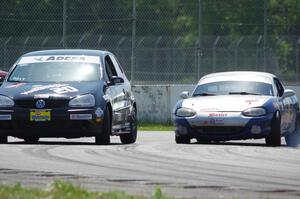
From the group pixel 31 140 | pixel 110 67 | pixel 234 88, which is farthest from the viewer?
pixel 234 88

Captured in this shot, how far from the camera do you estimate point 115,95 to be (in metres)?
17.2

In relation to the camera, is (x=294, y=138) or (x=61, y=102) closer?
(x=61, y=102)

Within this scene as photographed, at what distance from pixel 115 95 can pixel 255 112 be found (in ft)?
6.87

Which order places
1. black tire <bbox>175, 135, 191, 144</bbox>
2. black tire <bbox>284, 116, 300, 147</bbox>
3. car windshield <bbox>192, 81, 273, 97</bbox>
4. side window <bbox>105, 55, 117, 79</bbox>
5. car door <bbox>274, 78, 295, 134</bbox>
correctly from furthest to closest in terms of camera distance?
black tire <bbox>284, 116, 300, 147</bbox> → car windshield <bbox>192, 81, 273, 97</bbox> → car door <bbox>274, 78, 295, 134</bbox> → side window <bbox>105, 55, 117, 79</bbox> → black tire <bbox>175, 135, 191, 144</bbox>

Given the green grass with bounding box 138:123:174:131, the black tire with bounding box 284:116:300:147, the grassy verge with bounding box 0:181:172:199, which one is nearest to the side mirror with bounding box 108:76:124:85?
the black tire with bounding box 284:116:300:147

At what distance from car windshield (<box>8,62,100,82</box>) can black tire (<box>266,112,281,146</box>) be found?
8.88ft

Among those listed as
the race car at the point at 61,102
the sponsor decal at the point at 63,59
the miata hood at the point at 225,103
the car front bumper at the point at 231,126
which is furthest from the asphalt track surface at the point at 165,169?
the sponsor decal at the point at 63,59

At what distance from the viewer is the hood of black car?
16.3m

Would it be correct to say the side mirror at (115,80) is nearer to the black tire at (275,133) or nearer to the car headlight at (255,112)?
the car headlight at (255,112)

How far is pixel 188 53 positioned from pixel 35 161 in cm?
1480

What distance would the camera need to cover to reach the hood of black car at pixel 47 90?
1627 cm

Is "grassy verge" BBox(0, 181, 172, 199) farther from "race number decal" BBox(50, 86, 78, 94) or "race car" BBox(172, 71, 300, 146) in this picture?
"race car" BBox(172, 71, 300, 146)

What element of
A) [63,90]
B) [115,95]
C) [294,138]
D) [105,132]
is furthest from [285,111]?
[63,90]

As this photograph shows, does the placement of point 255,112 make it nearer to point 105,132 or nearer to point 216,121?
point 216,121
